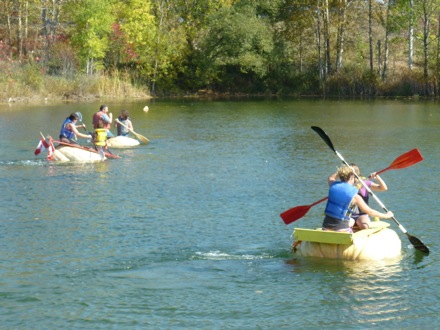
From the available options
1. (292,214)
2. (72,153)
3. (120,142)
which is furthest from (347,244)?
(120,142)

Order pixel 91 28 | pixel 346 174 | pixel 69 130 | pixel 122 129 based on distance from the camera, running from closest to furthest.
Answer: pixel 346 174 → pixel 69 130 → pixel 122 129 → pixel 91 28

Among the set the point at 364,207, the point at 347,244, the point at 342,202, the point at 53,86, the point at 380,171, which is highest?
the point at 53,86

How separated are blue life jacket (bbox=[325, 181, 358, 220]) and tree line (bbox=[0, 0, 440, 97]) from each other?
153ft

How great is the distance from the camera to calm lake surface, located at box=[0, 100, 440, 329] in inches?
450

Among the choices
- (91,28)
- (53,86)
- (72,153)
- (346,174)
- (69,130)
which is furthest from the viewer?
(91,28)

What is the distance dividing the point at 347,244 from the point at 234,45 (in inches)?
2054

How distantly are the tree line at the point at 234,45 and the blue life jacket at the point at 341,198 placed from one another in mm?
46754

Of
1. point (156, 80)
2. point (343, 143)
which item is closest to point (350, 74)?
point (156, 80)

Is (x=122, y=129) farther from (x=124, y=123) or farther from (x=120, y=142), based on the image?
(x=120, y=142)

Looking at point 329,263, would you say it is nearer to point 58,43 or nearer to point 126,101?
point 126,101

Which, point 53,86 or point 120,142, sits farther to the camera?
point 53,86

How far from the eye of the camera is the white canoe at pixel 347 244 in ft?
43.6

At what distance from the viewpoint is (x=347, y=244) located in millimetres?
13375

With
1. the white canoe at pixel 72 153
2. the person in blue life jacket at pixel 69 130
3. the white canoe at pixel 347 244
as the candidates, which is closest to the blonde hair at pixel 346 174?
the white canoe at pixel 347 244
